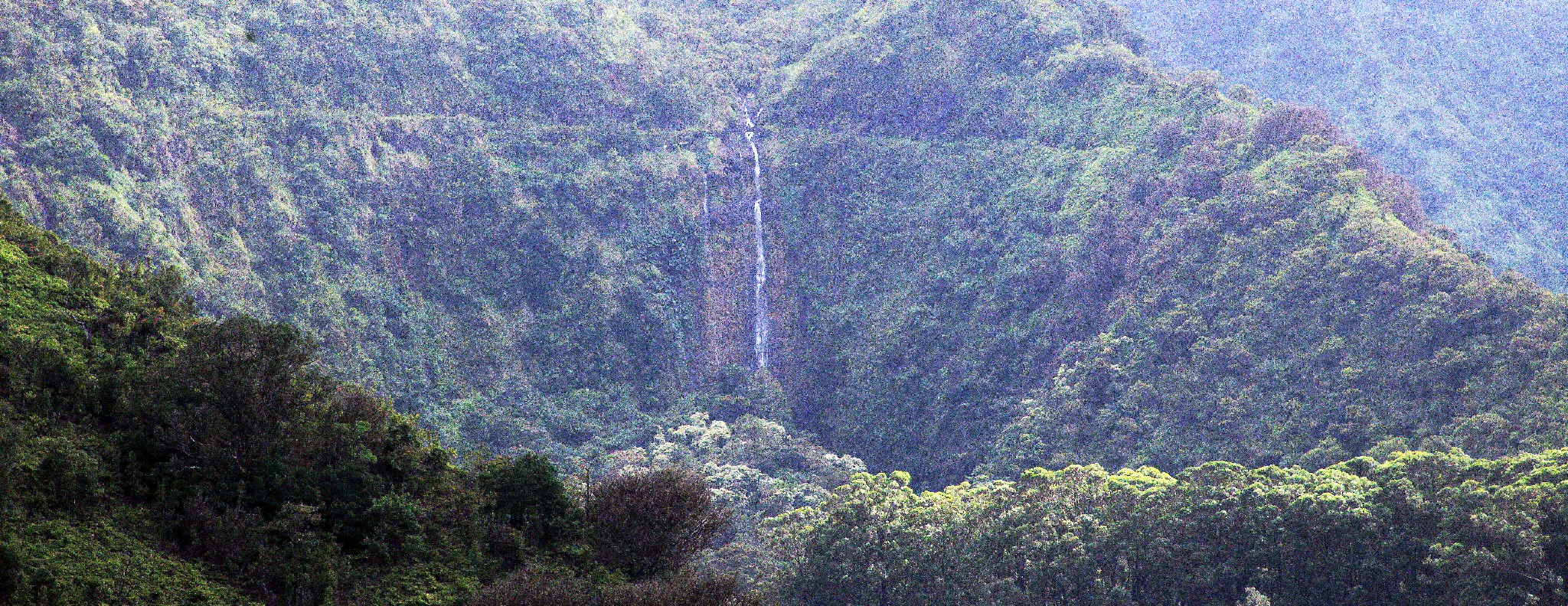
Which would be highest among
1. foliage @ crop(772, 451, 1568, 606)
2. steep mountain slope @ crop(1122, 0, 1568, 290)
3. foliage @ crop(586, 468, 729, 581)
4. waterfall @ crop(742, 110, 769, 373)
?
steep mountain slope @ crop(1122, 0, 1568, 290)

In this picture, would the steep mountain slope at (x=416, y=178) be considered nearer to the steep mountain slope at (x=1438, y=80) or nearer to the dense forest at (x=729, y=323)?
the dense forest at (x=729, y=323)

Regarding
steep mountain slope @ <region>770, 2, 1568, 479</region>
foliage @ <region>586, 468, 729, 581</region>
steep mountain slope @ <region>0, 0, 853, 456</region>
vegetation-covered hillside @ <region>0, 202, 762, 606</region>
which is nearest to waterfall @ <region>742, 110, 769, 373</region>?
steep mountain slope @ <region>0, 0, 853, 456</region>

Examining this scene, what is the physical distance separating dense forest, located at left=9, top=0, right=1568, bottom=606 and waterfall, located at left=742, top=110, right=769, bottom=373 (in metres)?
0.21

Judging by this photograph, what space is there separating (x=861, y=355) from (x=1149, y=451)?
12867 mm

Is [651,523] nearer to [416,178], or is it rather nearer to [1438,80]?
[416,178]

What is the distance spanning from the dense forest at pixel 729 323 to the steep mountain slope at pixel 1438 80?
1.48m

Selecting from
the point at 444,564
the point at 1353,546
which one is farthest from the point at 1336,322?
the point at 444,564

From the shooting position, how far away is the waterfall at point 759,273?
171 ft

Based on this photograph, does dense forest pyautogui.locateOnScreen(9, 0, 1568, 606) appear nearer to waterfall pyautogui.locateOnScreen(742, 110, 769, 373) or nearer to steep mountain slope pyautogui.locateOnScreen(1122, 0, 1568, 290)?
waterfall pyautogui.locateOnScreen(742, 110, 769, 373)

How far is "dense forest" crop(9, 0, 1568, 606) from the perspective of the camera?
1461cm

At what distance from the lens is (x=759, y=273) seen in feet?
178

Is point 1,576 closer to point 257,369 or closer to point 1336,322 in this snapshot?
point 257,369

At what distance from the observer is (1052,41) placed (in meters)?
56.8

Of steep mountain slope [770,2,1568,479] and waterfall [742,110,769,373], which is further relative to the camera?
waterfall [742,110,769,373]
